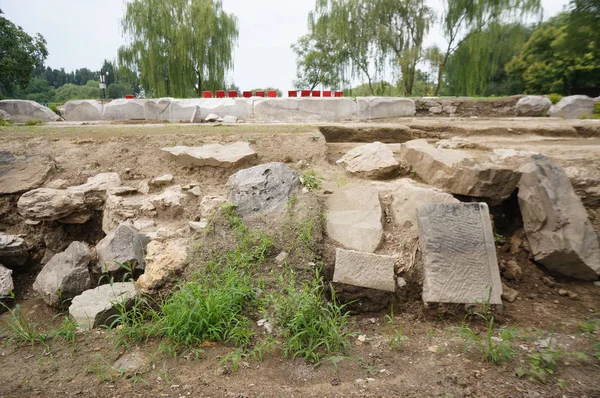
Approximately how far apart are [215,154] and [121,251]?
1.72 meters

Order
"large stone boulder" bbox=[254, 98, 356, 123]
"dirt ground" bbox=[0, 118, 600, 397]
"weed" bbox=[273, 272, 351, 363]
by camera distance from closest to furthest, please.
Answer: "dirt ground" bbox=[0, 118, 600, 397] → "weed" bbox=[273, 272, 351, 363] → "large stone boulder" bbox=[254, 98, 356, 123]

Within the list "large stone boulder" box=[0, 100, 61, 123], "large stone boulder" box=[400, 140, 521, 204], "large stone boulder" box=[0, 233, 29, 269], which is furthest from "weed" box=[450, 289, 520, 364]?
"large stone boulder" box=[0, 100, 61, 123]

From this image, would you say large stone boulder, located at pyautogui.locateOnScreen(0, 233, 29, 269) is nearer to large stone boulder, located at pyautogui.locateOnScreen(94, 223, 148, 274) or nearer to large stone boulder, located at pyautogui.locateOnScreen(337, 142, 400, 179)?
large stone boulder, located at pyautogui.locateOnScreen(94, 223, 148, 274)

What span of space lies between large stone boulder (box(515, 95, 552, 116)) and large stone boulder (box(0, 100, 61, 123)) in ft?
40.7

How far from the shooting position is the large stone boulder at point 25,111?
9727 millimetres

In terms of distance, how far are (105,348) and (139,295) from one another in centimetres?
53

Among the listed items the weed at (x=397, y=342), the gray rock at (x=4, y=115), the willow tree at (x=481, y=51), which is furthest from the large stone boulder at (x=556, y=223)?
the willow tree at (x=481, y=51)

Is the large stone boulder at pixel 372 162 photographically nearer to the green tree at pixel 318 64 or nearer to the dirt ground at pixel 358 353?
the dirt ground at pixel 358 353

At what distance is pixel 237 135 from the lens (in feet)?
17.5

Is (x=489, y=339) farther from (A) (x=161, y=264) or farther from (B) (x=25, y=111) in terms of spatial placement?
(B) (x=25, y=111)

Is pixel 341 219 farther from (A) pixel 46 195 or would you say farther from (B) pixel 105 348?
(A) pixel 46 195

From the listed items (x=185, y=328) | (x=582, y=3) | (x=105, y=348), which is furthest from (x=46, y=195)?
(x=582, y=3)

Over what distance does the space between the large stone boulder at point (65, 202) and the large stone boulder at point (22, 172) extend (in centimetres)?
43

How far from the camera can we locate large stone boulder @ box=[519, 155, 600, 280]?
321 centimetres
